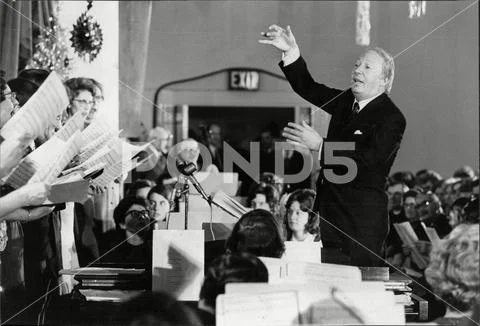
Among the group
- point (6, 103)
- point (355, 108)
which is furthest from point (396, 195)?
point (6, 103)

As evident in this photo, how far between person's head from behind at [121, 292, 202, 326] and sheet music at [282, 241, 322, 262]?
1.08ft

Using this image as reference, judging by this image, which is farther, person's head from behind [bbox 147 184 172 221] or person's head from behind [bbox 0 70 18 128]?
person's head from behind [bbox 147 184 172 221]

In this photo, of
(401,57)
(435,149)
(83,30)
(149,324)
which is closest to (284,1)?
(401,57)

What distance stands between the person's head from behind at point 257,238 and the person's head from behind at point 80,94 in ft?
4.43

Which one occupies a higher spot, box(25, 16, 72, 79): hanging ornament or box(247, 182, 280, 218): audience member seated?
box(25, 16, 72, 79): hanging ornament

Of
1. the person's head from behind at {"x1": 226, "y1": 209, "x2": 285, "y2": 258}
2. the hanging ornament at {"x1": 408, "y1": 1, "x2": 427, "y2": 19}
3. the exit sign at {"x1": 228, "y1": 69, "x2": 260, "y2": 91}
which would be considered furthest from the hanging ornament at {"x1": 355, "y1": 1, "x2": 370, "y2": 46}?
the person's head from behind at {"x1": 226, "y1": 209, "x2": 285, "y2": 258}

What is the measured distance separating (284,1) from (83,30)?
3.76 feet

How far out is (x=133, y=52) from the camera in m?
5.35

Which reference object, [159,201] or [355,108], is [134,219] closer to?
[159,201]

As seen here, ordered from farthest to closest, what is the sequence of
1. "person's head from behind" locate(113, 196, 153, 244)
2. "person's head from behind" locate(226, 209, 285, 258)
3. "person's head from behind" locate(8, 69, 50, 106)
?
"person's head from behind" locate(113, 196, 153, 244)
"person's head from behind" locate(8, 69, 50, 106)
"person's head from behind" locate(226, 209, 285, 258)

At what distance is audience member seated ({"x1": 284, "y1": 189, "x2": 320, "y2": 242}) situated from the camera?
3.24 meters

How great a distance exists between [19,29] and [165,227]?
118 centimetres

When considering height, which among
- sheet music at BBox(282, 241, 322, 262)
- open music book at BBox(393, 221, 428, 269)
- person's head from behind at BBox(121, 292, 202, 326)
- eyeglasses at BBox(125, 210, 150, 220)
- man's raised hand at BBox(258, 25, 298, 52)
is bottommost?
open music book at BBox(393, 221, 428, 269)

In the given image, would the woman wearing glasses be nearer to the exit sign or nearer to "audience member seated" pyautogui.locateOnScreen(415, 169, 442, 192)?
the exit sign
